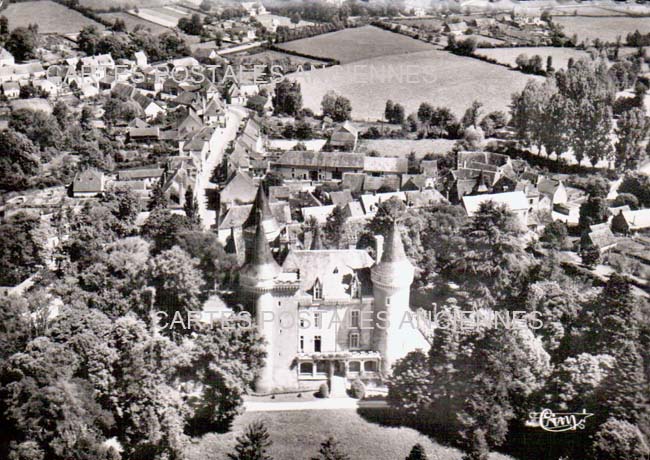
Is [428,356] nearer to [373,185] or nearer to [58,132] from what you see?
[373,185]

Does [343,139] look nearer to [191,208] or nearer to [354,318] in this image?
[191,208]

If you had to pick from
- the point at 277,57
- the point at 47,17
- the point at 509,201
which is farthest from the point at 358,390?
the point at 277,57

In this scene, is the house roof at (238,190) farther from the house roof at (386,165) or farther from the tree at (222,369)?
the tree at (222,369)

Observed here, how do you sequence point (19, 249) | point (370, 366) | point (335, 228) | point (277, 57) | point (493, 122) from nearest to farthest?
point (370, 366) → point (19, 249) → point (335, 228) → point (493, 122) → point (277, 57)

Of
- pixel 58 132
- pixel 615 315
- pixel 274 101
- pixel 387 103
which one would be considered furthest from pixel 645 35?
pixel 58 132

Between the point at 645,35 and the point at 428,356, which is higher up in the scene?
the point at 645,35

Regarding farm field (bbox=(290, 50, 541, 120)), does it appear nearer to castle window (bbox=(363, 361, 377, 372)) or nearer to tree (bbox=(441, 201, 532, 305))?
tree (bbox=(441, 201, 532, 305))
